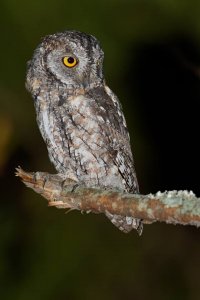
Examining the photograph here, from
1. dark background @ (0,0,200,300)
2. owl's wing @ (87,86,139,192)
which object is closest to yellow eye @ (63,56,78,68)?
owl's wing @ (87,86,139,192)

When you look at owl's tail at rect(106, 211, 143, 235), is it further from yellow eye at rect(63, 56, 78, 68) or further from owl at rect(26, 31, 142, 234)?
yellow eye at rect(63, 56, 78, 68)

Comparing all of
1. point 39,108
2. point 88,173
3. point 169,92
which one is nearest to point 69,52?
point 39,108

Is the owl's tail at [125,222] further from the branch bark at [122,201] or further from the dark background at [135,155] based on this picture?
the dark background at [135,155]

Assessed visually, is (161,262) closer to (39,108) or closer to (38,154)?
(38,154)

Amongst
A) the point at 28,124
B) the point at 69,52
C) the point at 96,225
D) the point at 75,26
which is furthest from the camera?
the point at 96,225

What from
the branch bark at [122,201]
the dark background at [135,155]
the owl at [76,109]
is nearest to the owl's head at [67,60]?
the owl at [76,109]

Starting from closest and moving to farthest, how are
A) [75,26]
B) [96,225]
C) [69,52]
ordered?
1. [69,52]
2. [75,26]
3. [96,225]

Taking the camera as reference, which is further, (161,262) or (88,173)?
(161,262)
